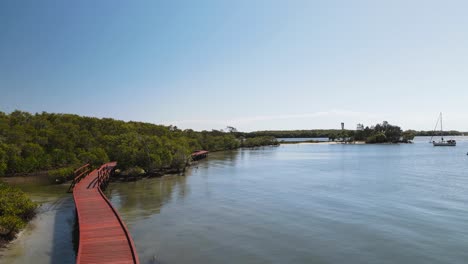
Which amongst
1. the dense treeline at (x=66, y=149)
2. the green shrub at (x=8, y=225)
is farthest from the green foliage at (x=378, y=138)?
the green shrub at (x=8, y=225)

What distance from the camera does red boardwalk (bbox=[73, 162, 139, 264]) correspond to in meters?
13.3

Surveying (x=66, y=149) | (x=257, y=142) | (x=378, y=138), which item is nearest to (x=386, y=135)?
(x=378, y=138)

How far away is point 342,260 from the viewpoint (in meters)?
15.9

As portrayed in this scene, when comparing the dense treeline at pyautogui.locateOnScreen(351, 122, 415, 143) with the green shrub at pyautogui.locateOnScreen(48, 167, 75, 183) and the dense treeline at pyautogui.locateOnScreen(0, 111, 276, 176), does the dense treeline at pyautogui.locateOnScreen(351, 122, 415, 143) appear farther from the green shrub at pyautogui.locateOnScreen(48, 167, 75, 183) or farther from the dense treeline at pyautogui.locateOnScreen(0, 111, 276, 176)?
the green shrub at pyautogui.locateOnScreen(48, 167, 75, 183)

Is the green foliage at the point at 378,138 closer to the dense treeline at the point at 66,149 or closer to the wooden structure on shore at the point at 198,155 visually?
the wooden structure on shore at the point at 198,155

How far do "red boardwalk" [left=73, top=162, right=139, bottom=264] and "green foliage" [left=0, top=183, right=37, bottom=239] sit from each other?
10.0 ft

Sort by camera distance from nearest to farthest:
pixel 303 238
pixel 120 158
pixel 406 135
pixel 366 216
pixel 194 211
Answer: pixel 303 238 → pixel 366 216 → pixel 194 211 → pixel 120 158 → pixel 406 135

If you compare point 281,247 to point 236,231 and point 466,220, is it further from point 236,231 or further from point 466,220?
point 466,220

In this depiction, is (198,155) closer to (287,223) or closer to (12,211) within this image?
(287,223)

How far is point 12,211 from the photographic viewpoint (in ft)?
67.5

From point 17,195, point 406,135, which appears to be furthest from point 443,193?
point 406,135

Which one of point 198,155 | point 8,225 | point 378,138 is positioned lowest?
point 8,225

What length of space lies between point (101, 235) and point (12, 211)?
8437mm

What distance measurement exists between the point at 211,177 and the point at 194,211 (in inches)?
821
